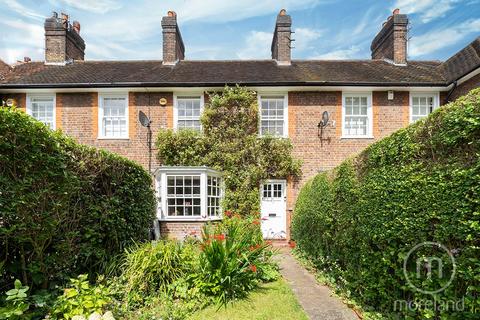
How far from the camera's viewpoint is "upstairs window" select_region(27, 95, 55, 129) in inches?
472

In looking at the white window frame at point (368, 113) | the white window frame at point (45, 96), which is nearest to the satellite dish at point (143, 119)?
the white window frame at point (45, 96)

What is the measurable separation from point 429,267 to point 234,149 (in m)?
8.76

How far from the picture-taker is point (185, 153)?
37.0ft

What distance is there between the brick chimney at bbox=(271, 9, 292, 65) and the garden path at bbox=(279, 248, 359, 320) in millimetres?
10022

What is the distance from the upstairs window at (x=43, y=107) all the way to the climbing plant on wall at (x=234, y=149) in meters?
4.58

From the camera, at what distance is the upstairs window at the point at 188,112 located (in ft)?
39.8

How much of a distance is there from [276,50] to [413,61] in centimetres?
678

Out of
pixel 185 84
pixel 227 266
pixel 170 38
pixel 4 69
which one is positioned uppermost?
pixel 170 38

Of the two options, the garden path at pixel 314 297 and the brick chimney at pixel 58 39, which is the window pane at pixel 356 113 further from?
the brick chimney at pixel 58 39

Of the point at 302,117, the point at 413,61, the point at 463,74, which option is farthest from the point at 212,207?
the point at 413,61

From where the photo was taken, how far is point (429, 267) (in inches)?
127

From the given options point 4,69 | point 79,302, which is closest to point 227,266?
point 79,302

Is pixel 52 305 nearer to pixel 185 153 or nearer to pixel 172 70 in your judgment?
pixel 185 153

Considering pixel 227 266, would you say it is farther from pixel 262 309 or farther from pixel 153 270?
pixel 153 270
